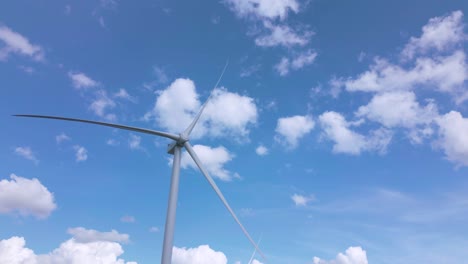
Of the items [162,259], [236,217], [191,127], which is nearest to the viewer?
[162,259]

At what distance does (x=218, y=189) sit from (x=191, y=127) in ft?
31.0

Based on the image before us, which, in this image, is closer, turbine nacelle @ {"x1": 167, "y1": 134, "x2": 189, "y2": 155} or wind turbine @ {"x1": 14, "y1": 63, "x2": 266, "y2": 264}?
wind turbine @ {"x1": 14, "y1": 63, "x2": 266, "y2": 264}

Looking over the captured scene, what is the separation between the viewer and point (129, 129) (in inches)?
1898

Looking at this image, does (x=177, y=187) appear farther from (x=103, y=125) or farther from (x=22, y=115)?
(x=22, y=115)

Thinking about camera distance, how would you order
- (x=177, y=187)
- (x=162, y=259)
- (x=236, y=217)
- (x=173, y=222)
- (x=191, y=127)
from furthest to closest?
(x=191, y=127) < (x=236, y=217) < (x=177, y=187) < (x=173, y=222) < (x=162, y=259)

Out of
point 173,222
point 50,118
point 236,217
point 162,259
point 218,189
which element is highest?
point 50,118

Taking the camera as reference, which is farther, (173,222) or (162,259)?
(173,222)

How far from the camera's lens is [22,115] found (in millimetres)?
42031

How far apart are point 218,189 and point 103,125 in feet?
55.6

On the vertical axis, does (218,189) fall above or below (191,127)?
below

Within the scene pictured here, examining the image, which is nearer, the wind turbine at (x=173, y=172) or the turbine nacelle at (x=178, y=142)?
the wind turbine at (x=173, y=172)

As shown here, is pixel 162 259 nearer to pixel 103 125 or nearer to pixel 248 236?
pixel 248 236

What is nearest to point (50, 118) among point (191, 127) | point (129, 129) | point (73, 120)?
point (73, 120)

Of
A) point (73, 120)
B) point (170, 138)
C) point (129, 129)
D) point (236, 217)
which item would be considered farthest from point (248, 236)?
point (73, 120)
